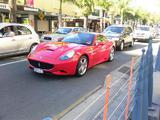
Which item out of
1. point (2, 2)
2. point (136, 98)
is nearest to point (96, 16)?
point (2, 2)

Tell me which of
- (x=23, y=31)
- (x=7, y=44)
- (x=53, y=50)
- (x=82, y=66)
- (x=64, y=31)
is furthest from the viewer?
(x=64, y=31)

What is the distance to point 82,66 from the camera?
8.60 meters

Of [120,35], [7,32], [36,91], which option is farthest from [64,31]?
[36,91]

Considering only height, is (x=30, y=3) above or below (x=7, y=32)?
above

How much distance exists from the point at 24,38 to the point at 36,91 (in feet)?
18.3

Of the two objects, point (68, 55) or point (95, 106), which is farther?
point (68, 55)

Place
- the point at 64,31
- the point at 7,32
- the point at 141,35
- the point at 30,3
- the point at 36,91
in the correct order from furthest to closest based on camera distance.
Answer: the point at 30,3 → the point at 141,35 → the point at 64,31 → the point at 7,32 → the point at 36,91

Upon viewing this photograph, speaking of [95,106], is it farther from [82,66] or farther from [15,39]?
[15,39]

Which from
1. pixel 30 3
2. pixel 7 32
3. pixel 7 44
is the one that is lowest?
pixel 7 44

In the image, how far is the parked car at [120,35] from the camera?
53.5 feet

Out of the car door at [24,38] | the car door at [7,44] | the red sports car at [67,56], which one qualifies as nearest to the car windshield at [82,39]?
the red sports car at [67,56]

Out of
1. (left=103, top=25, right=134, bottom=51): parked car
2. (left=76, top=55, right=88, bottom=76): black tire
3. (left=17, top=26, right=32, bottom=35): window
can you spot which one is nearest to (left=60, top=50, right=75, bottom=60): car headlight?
(left=76, top=55, right=88, bottom=76): black tire

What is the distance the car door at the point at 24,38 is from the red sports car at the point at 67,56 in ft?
9.05

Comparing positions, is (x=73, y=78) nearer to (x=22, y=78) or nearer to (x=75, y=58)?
(x=75, y=58)
